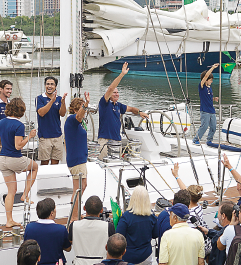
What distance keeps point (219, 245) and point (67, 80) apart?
3519 millimetres

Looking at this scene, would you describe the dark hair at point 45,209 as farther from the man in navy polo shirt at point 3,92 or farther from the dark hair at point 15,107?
the man in navy polo shirt at point 3,92

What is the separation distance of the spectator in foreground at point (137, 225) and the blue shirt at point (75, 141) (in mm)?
1301

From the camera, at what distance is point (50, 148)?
17.9ft

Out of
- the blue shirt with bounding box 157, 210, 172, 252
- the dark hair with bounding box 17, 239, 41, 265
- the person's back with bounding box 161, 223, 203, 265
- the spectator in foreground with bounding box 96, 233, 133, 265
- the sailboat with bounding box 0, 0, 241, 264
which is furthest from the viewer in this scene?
the sailboat with bounding box 0, 0, 241, 264

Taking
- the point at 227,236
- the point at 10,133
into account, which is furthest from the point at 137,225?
the point at 10,133

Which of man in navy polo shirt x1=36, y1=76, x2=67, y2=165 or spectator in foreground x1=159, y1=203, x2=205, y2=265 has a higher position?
man in navy polo shirt x1=36, y1=76, x2=67, y2=165

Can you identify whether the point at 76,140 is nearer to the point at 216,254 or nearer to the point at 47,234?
the point at 47,234

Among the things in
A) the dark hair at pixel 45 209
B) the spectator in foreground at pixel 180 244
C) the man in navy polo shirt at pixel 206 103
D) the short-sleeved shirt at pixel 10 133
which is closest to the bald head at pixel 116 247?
the spectator in foreground at pixel 180 244

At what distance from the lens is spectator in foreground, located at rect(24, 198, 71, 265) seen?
123 inches

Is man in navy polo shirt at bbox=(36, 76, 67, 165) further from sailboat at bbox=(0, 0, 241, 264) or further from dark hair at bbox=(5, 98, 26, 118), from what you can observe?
dark hair at bbox=(5, 98, 26, 118)

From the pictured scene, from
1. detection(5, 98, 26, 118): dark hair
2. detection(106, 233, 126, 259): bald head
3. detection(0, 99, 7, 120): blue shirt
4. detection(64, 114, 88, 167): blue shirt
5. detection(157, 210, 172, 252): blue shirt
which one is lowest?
detection(157, 210, 172, 252): blue shirt

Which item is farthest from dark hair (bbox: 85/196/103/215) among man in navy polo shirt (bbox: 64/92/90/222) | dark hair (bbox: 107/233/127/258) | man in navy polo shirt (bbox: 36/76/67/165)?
man in navy polo shirt (bbox: 36/76/67/165)

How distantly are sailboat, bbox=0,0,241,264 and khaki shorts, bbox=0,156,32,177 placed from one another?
1.87 feet

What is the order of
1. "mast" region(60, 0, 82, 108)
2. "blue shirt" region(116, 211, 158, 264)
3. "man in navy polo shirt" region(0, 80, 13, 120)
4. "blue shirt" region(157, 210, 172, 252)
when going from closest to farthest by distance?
1. "blue shirt" region(116, 211, 158, 264)
2. "blue shirt" region(157, 210, 172, 252)
3. "man in navy polo shirt" region(0, 80, 13, 120)
4. "mast" region(60, 0, 82, 108)
